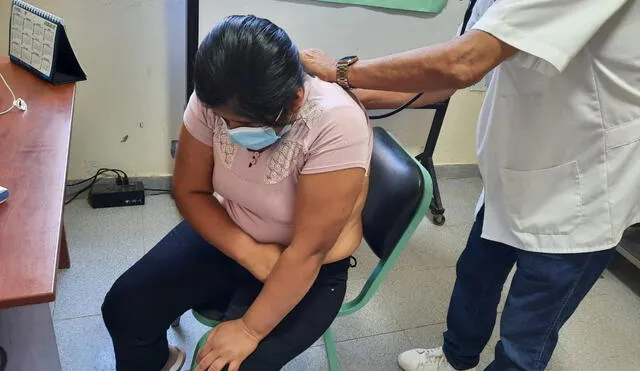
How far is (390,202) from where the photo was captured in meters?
1.21

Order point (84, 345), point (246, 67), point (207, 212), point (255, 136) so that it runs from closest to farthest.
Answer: point (246, 67), point (255, 136), point (207, 212), point (84, 345)

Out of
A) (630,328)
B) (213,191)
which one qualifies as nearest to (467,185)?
(630,328)

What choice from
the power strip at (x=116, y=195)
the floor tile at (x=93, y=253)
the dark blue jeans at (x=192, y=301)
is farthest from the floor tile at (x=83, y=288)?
the dark blue jeans at (x=192, y=301)

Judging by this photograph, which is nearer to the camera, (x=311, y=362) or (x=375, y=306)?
(x=311, y=362)

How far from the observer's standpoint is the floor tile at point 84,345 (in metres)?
1.59

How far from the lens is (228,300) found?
127 cm

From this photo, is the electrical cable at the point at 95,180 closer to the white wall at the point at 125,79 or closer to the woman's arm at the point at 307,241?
the white wall at the point at 125,79

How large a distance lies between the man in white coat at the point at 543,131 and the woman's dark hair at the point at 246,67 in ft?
0.57

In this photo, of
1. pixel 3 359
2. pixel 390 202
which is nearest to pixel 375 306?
pixel 390 202

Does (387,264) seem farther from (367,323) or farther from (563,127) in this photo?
(367,323)

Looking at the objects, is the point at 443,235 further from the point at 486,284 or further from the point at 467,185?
the point at 486,284

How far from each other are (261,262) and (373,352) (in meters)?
0.76

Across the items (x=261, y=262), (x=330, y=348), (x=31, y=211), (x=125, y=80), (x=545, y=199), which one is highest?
(x=545, y=199)

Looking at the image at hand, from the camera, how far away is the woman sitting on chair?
37.1 inches
